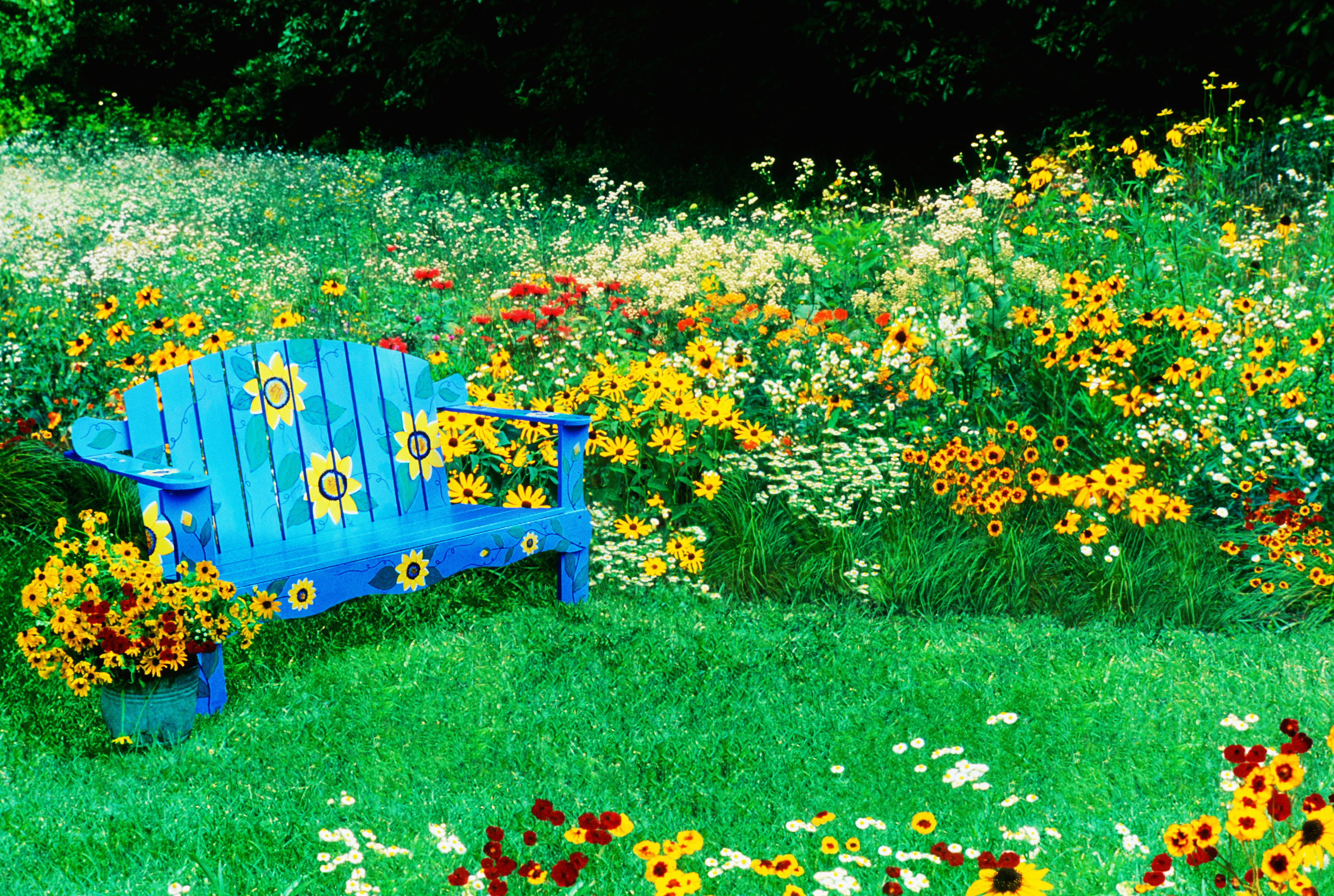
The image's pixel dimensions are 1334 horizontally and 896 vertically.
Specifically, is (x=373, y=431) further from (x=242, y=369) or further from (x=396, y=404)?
(x=242, y=369)

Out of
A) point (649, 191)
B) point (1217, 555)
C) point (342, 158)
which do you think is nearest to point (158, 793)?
point (1217, 555)

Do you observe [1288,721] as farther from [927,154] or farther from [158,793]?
[927,154]

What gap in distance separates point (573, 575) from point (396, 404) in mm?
903

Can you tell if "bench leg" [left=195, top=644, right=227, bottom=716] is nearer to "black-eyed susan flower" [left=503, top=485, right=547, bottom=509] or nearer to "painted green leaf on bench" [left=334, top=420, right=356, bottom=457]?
"painted green leaf on bench" [left=334, top=420, right=356, bottom=457]

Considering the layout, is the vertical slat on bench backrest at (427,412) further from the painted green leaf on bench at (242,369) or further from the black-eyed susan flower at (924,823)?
the black-eyed susan flower at (924,823)

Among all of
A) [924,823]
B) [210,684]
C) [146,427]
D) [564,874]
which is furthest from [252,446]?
[924,823]

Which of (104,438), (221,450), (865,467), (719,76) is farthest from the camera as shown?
(719,76)

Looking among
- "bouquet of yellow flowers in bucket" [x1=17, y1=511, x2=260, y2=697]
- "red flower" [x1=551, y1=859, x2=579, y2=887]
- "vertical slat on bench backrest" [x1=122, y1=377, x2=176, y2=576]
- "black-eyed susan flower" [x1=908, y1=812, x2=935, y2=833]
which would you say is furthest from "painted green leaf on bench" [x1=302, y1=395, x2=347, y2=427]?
"black-eyed susan flower" [x1=908, y1=812, x2=935, y2=833]

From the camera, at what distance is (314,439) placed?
13.1 feet

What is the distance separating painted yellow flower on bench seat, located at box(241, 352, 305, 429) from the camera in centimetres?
385

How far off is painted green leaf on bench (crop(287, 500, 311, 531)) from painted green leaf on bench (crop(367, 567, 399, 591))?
0.50 meters

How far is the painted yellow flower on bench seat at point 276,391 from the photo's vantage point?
12.6 feet

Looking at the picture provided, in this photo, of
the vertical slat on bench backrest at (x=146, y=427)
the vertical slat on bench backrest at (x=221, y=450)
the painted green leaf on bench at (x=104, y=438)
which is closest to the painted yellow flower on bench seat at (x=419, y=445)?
the vertical slat on bench backrest at (x=221, y=450)

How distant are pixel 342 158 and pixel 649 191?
167 inches
